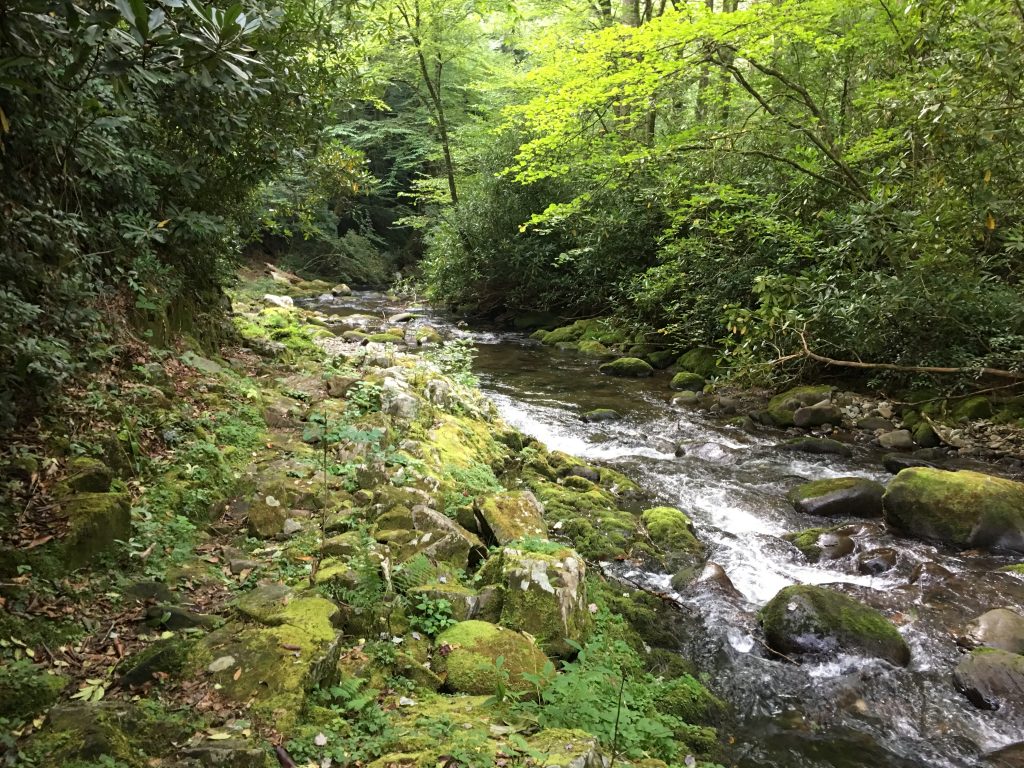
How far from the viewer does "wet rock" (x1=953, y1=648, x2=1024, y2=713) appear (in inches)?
161

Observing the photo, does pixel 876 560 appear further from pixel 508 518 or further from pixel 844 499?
pixel 508 518

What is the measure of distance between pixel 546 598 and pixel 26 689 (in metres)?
2.77

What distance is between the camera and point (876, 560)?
5934 millimetres

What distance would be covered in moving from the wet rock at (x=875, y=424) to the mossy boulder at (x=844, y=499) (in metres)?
2.54

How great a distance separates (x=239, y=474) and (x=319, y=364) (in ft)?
11.7

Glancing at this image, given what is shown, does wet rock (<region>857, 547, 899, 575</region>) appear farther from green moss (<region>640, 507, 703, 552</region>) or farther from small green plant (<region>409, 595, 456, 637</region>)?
small green plant (<region>409, 595, 456, 637</region>)

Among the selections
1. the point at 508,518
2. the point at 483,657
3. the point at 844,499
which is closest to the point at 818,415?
the point at 844,499

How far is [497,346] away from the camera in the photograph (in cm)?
1688

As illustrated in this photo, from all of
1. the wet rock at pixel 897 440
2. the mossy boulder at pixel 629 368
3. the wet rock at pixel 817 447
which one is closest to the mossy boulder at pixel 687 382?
the mossy boulder at pixel 629 368

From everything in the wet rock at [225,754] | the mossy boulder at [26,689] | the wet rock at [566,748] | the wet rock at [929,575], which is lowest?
the wet rock at [929,575]

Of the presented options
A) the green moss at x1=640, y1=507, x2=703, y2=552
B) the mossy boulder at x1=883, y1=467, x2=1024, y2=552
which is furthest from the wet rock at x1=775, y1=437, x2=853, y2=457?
the green moss at x1=640, y1=507, x2=703, y2=552

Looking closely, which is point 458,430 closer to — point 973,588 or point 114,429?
point 114,429

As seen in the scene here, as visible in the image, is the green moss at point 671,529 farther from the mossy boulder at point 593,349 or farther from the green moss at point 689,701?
the mossy boulder at point 593,349

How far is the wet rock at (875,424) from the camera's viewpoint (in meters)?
9.39
